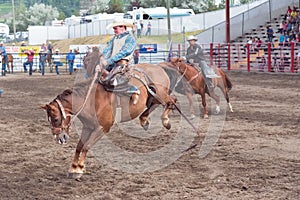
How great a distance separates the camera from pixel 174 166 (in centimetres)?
759

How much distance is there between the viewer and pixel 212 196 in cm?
611

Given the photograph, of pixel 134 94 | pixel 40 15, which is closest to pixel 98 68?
pixel 134 94

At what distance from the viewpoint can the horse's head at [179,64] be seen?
11.6 m

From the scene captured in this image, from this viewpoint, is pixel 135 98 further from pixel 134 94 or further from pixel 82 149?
pixel 82 149

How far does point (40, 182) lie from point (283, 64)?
1967 cm

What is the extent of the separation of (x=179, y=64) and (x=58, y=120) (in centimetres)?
549

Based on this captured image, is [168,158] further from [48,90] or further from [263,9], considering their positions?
[263,9]

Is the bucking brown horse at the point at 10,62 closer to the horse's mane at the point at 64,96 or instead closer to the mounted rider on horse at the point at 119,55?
the mounted rider on horse at the point at 119,55

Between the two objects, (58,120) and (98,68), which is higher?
(98,68)

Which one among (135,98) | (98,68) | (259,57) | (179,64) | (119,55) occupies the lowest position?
(259,57)

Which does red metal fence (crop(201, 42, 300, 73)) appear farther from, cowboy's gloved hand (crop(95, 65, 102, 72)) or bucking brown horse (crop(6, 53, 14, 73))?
cowboy's gloved hand (crop(95, 65, 102, 72))

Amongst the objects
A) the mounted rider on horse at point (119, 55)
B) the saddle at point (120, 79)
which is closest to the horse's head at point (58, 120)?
the saddle at point (120, 79)

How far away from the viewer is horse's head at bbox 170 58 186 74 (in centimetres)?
1159

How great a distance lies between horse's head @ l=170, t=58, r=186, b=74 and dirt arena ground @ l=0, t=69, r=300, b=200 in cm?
113
